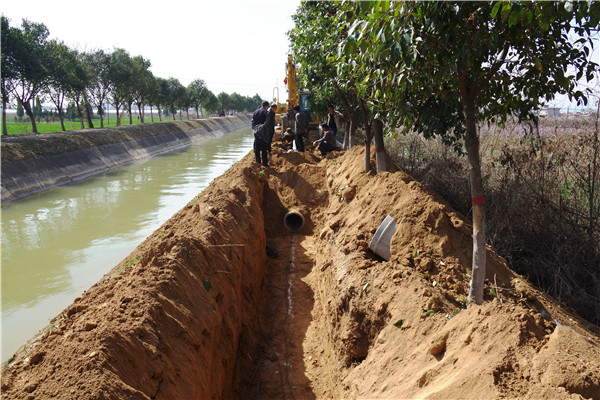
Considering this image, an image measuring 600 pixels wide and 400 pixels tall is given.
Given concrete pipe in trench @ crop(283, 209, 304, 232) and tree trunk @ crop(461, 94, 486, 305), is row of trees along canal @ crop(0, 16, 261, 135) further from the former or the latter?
tree trunk @ crop(461, 94, 486, 305)


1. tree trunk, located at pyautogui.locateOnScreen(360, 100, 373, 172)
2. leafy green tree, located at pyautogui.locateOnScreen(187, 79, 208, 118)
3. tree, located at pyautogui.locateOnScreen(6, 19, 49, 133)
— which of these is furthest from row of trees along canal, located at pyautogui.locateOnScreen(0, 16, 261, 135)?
tree trunk, located at pyautogui.locateOnScreen(360, 100, 373, 172)

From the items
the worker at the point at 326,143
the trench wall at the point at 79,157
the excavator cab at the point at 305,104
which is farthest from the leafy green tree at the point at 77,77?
the worker at the point at 326,143

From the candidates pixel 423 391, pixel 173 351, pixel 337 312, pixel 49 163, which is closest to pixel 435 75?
pixel 423 391

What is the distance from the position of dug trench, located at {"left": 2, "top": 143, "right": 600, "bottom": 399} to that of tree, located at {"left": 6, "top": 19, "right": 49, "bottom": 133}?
20.5 meters

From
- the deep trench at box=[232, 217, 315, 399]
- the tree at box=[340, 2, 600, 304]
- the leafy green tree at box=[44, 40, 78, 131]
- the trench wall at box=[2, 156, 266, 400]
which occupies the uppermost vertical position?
Result: the leafy green tree at box=[44, 40, 78, 131]

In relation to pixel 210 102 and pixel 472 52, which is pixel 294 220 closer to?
pixel 472 52

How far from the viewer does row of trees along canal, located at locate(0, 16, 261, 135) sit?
22156 mm

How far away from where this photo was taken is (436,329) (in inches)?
159

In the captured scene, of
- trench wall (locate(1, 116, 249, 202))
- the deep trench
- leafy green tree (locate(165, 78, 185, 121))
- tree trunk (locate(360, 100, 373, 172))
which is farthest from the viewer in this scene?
leafy green tree (locate(165, 78, 185, 121))

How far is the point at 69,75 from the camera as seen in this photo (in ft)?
91.7

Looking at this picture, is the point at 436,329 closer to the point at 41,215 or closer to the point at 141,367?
the point at 141,367

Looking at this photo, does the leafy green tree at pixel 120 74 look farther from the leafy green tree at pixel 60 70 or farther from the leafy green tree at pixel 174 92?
the leafy green tree at pixel 174 92

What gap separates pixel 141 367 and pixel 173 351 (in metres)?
0.48

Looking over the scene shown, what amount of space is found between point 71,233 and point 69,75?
20.1 m
